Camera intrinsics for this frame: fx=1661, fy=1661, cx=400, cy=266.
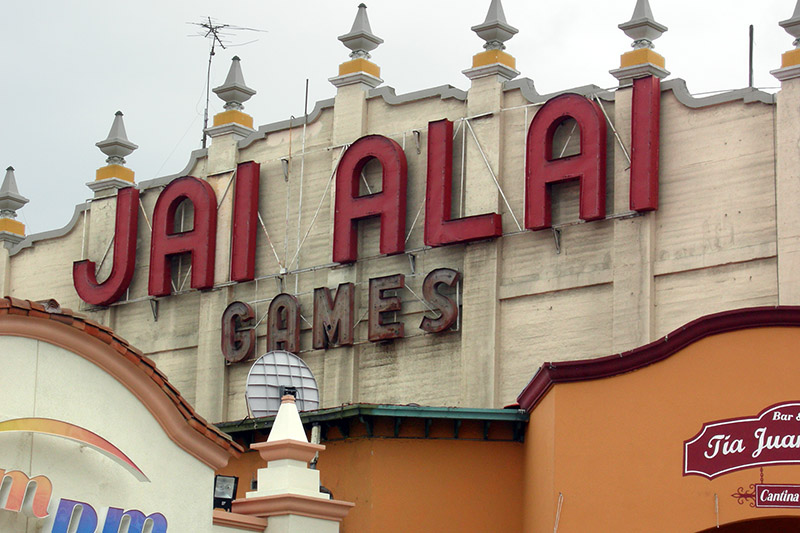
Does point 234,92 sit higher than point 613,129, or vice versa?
point 234,92

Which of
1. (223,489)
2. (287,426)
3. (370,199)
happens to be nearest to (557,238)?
(370,199)

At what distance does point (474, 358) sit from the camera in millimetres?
35031

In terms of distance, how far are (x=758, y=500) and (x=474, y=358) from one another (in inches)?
474

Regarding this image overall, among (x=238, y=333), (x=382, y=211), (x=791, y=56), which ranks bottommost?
(x=238, y=333)

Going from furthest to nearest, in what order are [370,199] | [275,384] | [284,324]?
1. [284,324]
2. [370,199]
3. [275,384]

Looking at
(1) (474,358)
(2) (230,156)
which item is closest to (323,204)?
(2) (230,156)

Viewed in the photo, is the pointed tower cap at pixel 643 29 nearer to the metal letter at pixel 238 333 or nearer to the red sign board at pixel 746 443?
the metal letter at pixel 238 333

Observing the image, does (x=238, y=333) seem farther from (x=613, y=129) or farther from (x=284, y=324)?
(x=613, y=129)

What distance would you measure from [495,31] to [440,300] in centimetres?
609

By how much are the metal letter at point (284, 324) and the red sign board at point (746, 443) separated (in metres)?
15.2

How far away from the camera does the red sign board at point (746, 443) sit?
2358 centimetres

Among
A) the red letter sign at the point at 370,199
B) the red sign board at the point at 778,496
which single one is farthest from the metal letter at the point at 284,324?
the red sign board at the point at 778,496

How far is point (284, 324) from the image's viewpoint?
38.5 meters

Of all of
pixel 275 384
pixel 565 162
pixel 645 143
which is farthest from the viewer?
pixel 565 162
